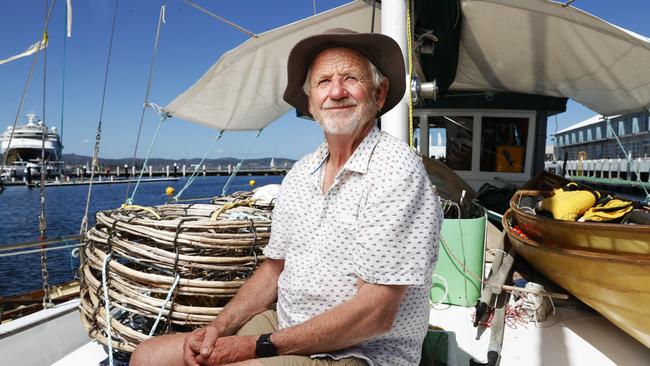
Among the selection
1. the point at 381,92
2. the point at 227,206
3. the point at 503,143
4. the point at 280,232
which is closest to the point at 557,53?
the point at 503,143

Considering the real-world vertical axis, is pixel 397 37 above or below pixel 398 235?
above

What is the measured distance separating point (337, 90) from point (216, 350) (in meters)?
1.05

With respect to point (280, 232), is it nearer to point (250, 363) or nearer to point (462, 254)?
point (250, 363)

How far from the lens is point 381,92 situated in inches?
67.8

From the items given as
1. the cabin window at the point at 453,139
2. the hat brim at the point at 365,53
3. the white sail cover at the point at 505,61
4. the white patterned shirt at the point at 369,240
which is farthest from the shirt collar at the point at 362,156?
the cabin window at the point at 453,139

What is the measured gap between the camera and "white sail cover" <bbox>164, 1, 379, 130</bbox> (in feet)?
16.4

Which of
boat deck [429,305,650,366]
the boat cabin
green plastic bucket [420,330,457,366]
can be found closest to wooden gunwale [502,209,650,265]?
boat deck [429,305,650,366]

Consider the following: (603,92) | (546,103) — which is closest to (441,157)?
(546,103)

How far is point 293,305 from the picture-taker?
1.55 meters

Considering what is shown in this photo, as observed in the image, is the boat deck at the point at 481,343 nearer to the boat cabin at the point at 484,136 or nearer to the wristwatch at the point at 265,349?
the wristwatch at the point at 265,349

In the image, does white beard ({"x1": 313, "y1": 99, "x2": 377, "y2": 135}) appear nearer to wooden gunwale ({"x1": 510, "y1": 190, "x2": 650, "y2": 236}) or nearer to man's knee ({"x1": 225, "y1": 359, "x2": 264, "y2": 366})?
man's knee ({"x1": 225, "y1": 359, "x2": 264, "y2": 366})

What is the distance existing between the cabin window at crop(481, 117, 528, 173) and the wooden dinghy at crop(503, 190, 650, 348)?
506 centimetres

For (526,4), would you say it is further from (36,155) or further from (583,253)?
(36,155)

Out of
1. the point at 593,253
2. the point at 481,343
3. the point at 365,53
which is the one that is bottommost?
the point at 481,343
